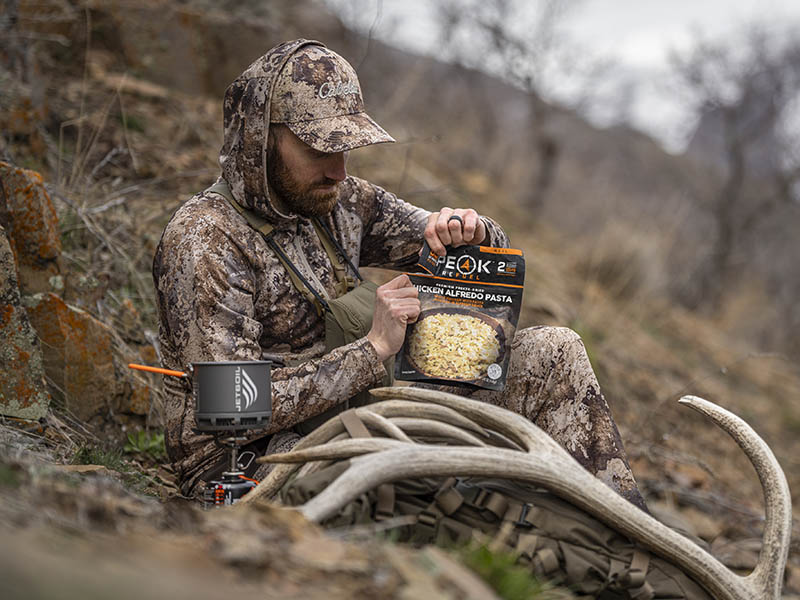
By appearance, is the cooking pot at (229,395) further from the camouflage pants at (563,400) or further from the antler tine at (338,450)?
the camouflage pants at (563,400)

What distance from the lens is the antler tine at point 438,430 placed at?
2.83m

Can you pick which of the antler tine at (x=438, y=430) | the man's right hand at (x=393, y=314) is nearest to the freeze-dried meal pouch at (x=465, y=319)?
the man's right hand at (x=393, y=314)

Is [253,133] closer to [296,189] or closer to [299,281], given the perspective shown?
[296,189]

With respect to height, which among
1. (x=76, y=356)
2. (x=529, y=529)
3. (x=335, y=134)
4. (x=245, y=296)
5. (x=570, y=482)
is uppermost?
(x=335, y=134)

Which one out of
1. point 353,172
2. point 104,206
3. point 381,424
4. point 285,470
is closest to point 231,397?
point 285,470

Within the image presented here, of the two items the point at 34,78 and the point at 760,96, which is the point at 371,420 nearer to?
the point at 34,78

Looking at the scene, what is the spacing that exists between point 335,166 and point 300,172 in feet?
0.49

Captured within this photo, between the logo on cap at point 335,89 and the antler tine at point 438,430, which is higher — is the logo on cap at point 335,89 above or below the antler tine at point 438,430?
above

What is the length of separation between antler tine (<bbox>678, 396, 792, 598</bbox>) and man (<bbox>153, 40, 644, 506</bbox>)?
400 mm

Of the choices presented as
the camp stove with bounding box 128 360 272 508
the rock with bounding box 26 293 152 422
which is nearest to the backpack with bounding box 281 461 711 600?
the camp stove with bounding box 128 360 272 508

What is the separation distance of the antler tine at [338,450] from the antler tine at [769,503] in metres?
1.24

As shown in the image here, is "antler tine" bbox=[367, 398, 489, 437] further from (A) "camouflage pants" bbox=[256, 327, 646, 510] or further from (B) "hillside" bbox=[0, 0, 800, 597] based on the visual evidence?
(B) "hillside" bbox=[0, 0, 800, 597]

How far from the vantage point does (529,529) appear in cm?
275

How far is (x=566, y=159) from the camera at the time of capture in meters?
28.4
